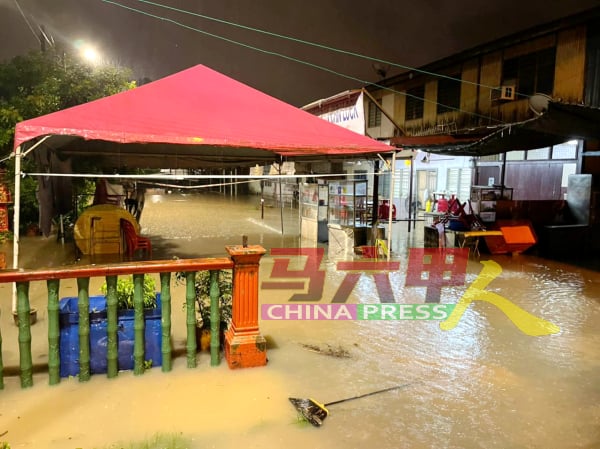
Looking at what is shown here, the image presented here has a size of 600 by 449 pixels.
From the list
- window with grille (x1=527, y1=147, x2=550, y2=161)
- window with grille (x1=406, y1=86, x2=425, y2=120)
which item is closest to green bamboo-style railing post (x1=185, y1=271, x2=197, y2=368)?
window with grille (x1=527, y1=147, x2=550, y2=161)

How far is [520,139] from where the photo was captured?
9.55m

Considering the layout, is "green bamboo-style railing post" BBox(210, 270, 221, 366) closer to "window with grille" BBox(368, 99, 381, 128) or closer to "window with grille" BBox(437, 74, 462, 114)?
"window with grille" BBox(437, 74, 462, 114)

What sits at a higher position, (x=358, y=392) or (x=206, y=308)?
(x=206, y=308)

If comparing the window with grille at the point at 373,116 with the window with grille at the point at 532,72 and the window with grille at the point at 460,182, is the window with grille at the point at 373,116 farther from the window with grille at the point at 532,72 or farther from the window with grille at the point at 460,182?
the window with grille at the point at 532,72

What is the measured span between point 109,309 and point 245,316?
1187mm

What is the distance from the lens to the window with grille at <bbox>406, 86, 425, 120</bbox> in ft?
63.3

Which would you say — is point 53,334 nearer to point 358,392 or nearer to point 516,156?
point 358,392

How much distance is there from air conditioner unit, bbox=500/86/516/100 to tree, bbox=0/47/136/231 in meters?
11.7

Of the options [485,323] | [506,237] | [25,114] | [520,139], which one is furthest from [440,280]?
[25,114]

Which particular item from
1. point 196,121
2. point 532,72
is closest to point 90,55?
point 196,121

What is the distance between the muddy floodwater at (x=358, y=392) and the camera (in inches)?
116

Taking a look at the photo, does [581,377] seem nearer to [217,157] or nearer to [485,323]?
[485,323]

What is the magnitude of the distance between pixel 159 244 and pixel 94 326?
23.7 feet

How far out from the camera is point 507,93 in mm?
13812
